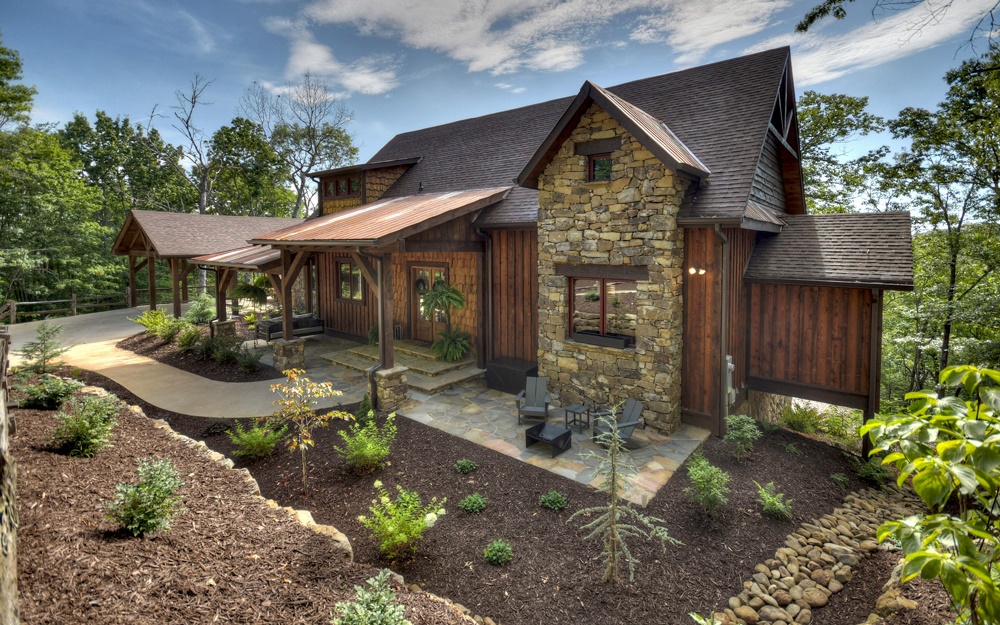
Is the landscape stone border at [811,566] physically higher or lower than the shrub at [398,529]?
lower

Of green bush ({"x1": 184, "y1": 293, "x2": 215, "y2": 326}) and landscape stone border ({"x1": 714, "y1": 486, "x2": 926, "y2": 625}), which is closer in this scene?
landscape stone border ({"x1": 714, "y1": 486, "x2": 926, "y2": 625})

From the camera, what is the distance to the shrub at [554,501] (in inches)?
212

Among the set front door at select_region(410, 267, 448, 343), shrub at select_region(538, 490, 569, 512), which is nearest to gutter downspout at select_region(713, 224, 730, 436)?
shrub at select_region(538, 490, 569, 512)

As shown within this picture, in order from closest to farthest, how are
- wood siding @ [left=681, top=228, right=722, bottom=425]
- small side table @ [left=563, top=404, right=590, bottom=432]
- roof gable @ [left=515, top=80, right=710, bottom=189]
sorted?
roof gable @ [left=515, top=80, right=710, bottom=189], wood siding @ [left=681, top=228, right=722, bottom=425], small side table @ [left=563, top=404, right=590, bottom=432]

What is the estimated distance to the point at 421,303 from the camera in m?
11.7

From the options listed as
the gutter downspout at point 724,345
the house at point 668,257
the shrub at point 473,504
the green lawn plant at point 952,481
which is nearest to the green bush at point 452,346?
the house at point 668,257

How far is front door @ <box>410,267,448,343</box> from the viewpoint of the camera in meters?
11.4

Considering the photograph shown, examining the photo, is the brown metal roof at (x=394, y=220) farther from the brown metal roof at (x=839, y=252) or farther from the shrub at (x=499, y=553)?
the brown metal roof at (x=839, y=252)

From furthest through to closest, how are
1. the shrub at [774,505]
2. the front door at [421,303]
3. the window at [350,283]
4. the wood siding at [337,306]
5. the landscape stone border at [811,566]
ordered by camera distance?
the window at [350,283] → the wood siding at [337,306] → the front door at [421,303] → the shrub at [774,505] → the landscape stone border at [811,566]

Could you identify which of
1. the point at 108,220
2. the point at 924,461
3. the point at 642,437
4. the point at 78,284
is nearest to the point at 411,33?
the point at 642,437

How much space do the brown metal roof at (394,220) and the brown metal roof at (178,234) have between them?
27.1 ft

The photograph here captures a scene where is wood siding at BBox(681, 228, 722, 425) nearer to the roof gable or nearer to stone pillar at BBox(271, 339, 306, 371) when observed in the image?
the roof gable

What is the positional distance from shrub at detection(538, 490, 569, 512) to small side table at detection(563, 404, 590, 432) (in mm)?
2153

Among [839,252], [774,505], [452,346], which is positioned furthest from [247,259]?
[839,252]
